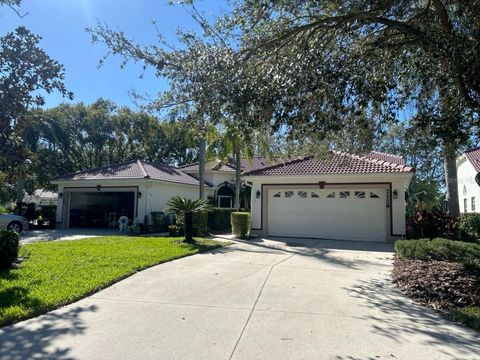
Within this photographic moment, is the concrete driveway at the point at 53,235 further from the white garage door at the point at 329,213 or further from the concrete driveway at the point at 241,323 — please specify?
the concrete driveway at the point at 241,323

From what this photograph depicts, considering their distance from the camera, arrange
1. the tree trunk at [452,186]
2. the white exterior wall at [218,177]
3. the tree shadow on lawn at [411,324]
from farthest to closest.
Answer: the white exterior wall at [218,177], the tree trunk at [452,186], the tree shadow on lawn at [411,324]

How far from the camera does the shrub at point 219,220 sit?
70.2 feet

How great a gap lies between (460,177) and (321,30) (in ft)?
80.2

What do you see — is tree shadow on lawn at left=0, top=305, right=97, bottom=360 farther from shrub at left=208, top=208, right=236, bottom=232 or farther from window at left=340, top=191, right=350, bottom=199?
shrub at left=208, top=208, right=236, bottom=232

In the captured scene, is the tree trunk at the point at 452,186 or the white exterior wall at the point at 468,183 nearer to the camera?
the tree trunk at the point at 452,186

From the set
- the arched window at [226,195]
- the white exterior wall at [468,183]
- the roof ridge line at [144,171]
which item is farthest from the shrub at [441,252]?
the arched window at [226,195]

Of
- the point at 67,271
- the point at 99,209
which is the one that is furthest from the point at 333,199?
the point at 99,209

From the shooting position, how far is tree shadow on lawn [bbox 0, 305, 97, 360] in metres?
4.53

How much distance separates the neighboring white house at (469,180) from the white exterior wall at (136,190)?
17.4m

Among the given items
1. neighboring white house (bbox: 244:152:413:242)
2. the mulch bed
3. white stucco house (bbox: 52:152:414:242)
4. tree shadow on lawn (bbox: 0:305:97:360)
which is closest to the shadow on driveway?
neighboring white house (bbox: 244:152:413:242)

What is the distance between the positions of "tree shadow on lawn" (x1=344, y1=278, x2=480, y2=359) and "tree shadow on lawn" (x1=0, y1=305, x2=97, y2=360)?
394cm

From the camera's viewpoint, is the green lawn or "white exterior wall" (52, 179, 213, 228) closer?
the green lawn

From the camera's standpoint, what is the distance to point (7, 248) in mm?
9125

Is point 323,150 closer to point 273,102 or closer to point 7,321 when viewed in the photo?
point 273,102
